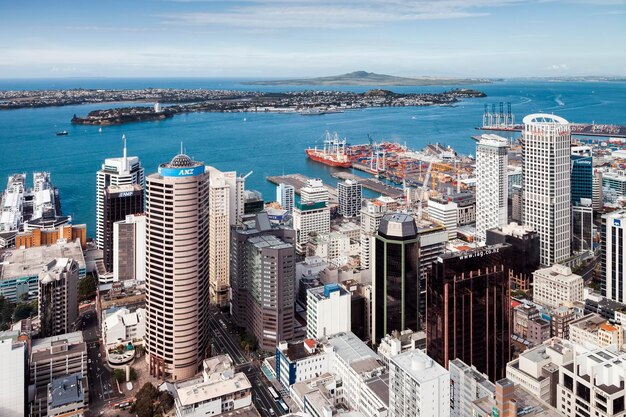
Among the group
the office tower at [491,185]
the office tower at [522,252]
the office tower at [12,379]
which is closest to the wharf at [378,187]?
the office tower at [491,185]

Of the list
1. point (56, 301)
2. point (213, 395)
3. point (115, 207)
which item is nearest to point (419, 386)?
point (213, 395)

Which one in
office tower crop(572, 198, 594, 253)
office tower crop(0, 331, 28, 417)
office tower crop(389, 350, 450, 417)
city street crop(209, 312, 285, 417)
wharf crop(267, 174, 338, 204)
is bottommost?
city street crop(209, 312, 285, 417)

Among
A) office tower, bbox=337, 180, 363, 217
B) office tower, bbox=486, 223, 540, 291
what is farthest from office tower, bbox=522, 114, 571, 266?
office tower, bbox=337, 180, 363, 217

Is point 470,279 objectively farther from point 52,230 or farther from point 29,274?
point 52,230

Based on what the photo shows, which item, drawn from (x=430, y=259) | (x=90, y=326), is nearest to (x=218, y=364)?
(x=90, y=326)

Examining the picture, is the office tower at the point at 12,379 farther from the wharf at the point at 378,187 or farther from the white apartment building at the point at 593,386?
the wharf at the point at 378,187

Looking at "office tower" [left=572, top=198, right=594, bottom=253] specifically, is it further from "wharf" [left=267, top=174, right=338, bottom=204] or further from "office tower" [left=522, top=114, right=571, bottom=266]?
"wharf" [left=267, top=174, right=338, bottom=204]
